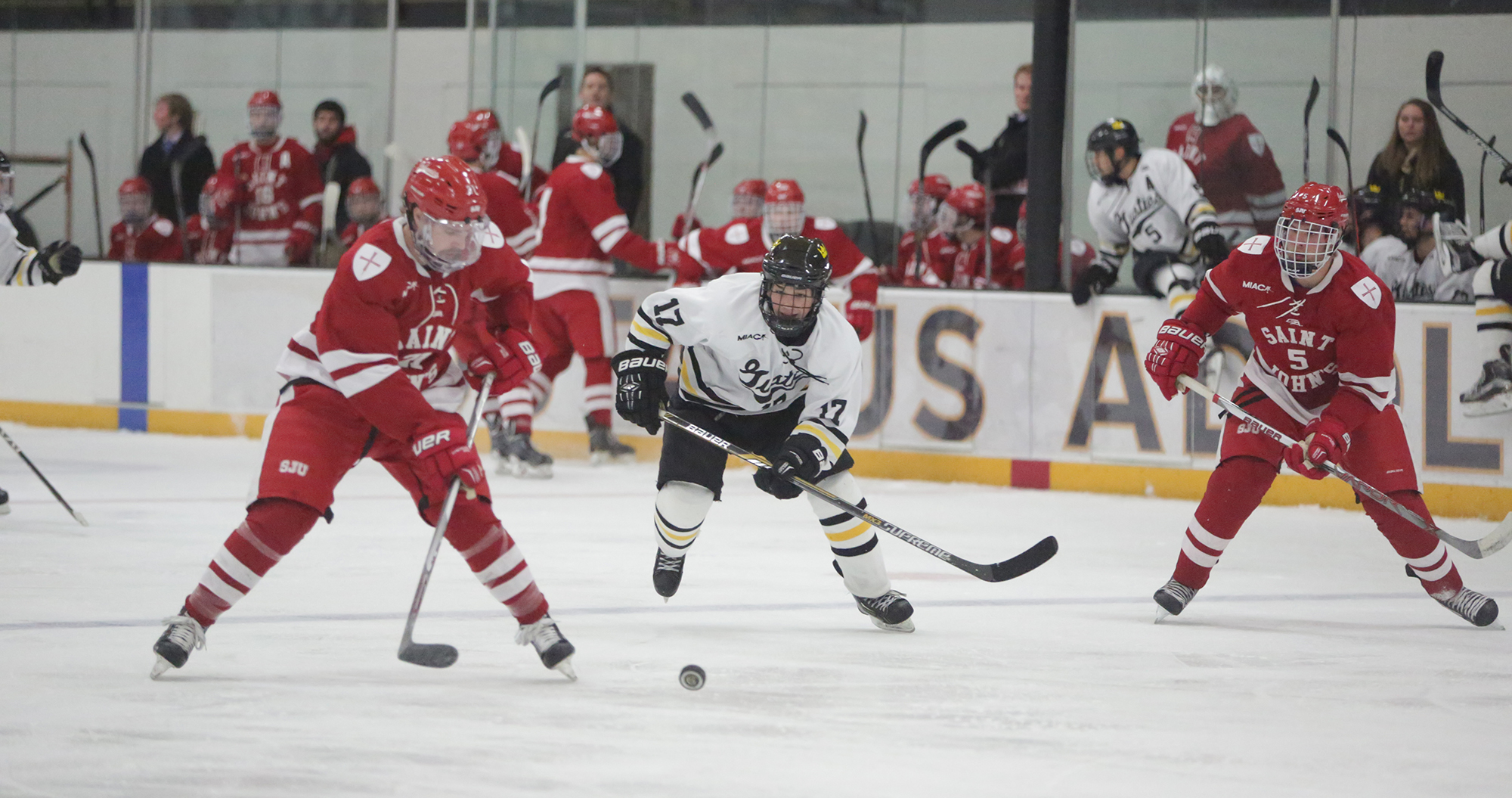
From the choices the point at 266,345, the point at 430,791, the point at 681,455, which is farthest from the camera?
the point at 266,345

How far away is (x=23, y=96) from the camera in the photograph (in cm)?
1019

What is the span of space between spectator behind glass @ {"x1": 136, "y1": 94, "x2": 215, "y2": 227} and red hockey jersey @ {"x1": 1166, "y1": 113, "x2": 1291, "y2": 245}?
4965 millimetres

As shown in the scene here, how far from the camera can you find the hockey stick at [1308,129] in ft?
21.4

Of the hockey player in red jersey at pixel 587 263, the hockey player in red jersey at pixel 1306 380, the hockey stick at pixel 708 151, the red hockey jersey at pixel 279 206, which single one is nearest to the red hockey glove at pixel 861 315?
the hockey player in red jersey at pixel 587 263

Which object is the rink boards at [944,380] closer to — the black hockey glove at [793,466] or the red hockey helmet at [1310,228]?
the red hockey helmet at [1310,228]

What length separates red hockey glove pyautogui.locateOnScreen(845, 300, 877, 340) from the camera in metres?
6.64

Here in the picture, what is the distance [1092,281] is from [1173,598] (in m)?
2.79

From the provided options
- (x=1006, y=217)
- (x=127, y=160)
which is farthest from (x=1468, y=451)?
(x=127, y=160)

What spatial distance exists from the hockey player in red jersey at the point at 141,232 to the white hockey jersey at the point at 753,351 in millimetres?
→ 5623

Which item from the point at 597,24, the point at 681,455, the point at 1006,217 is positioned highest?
the point at 597,24

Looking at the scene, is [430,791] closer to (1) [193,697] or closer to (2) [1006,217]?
(1) [193,697]

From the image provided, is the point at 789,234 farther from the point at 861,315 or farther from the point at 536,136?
the point at 536,136

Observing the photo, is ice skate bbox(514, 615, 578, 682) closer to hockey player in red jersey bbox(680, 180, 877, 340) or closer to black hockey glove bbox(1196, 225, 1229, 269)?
hockey player in red jersey bbox(680, 180, 877, 340)

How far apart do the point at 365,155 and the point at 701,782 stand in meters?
6.80
